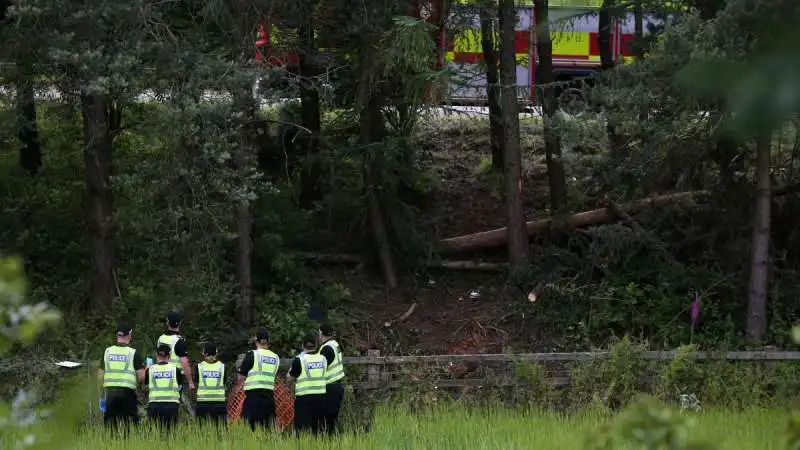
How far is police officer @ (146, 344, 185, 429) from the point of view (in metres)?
11.2

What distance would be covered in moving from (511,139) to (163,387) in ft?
25.4

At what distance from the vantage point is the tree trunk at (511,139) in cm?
1634

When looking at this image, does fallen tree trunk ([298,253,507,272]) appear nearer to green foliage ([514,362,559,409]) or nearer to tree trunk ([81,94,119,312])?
tree trunk ([81,94,119,312])

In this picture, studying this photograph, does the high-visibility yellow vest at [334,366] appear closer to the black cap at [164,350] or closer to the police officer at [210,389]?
the police officer at [210,389]

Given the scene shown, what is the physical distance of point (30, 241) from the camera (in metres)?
16.8

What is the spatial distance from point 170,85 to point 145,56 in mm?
504

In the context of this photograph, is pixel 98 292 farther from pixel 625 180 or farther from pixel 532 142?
pixel 532 142

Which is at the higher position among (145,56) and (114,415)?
(145,56)

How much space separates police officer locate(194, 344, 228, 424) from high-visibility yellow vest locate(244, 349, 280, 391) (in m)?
0.34

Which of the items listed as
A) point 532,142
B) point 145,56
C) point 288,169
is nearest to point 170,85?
point 145,56

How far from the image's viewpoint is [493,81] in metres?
18.1

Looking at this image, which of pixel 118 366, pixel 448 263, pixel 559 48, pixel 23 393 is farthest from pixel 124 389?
pixel 559 48

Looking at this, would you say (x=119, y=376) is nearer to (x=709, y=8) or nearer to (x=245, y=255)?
(x=245, y=255)

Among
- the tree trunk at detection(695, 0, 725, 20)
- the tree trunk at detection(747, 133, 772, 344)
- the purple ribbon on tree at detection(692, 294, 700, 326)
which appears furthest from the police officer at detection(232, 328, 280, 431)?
the tree trunk at detection(695, 0, 725, 20)
